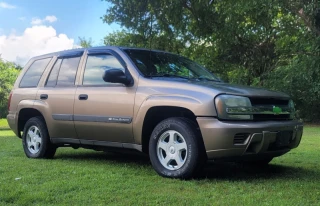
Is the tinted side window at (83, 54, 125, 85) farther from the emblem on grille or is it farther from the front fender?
the emblem on grille

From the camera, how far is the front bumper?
175 inches

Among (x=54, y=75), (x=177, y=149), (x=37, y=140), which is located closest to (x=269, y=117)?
(x=177, y=149)

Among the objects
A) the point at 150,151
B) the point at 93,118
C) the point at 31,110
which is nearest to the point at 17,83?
the point at 31,110

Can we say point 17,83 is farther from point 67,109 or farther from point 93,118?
point 93,118

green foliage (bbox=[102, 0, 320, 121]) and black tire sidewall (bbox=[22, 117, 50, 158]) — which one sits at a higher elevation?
green foliage (bbox=[102, 0, 320, 121])

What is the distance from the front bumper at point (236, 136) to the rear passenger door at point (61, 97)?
2.32m

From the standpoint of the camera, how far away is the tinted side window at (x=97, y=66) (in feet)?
18.9

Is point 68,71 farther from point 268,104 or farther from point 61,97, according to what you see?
point 268,104

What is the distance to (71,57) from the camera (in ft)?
21.1

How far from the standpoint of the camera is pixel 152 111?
16.8ft

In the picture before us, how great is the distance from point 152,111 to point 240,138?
1.21 metres

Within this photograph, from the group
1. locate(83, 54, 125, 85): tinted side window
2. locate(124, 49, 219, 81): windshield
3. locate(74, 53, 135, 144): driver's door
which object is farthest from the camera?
locate(83, 54, 125, 85): tinted side window

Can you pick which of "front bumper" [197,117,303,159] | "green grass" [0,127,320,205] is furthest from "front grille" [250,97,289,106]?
"green grass" [0,127,320,205]

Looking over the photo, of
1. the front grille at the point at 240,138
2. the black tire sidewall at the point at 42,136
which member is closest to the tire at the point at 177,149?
the front grille at the point at 240,138
